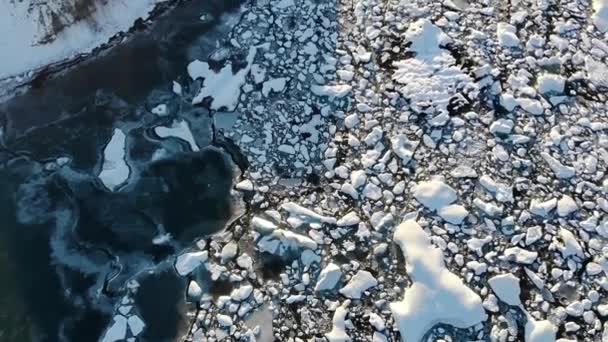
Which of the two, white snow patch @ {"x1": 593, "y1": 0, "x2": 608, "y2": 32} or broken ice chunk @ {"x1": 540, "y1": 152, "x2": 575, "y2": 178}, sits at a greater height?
white snow patch @ {"x1": 593, "y1": 0, "x2": 608, "y2": 32}

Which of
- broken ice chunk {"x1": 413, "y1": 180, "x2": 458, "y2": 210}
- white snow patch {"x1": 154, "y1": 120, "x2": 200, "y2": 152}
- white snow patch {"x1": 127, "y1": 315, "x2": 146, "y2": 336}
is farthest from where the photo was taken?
white snow patch {"x1": 154, "y1": 120, "x2": 200, "y2": 152}

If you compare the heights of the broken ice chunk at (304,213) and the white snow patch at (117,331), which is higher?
the broken ice chunk at (304,213)

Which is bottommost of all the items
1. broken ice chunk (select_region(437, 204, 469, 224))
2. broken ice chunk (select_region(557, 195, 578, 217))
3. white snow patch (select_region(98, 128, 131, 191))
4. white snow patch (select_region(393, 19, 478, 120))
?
broken ice chunk (select_region(557, 195, 578, 217))

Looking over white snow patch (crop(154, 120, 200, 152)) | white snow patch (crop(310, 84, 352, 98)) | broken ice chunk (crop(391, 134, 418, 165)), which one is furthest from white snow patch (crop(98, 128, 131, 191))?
broken ice chunk (crop(391, 134, 418, 165))

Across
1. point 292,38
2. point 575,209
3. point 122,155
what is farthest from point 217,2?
point 575,209

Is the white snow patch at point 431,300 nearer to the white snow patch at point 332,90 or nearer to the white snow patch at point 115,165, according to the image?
the white snow patch at point 332,90

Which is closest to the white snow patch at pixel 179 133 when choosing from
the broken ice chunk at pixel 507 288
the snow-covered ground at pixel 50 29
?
the snow-covered ground at pixel 50 29

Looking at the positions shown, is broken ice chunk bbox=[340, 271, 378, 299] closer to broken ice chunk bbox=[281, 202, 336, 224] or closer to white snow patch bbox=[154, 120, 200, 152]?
broken ice chunk bbox=[281, 202, 336, 224]

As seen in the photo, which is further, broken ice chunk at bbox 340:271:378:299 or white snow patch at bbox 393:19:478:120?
white snow patch at bbox 393:19:478:120
